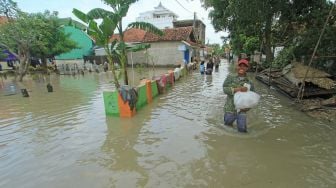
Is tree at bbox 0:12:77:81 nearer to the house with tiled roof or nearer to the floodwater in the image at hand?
the floodwater

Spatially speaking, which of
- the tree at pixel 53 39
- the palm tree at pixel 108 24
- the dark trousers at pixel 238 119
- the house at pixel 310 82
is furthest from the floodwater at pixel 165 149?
the tree at pixel 53 39

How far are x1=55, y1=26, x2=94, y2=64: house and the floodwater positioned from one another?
90.3 ft

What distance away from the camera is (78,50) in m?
35.9

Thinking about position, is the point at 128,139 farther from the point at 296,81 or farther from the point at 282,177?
the point at 296,81

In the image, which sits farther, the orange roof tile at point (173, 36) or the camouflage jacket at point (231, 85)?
the orange roof tile at point (173, 36)

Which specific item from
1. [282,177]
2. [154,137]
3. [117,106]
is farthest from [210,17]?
[282,177]

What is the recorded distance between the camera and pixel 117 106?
8445mm

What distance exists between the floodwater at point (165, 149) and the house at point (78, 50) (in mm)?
27515

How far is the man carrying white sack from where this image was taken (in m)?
6.05

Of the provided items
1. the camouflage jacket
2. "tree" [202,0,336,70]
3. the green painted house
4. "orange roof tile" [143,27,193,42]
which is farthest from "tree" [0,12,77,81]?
the camouflage jacket

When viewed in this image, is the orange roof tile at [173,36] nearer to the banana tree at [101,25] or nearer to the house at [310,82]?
the house at [310,82]

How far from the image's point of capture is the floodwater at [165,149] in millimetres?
4426

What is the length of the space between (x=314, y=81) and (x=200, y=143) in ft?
19.7

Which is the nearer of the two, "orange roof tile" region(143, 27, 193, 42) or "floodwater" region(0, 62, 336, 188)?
"floodwater" region(0, 62, 336, 188)
